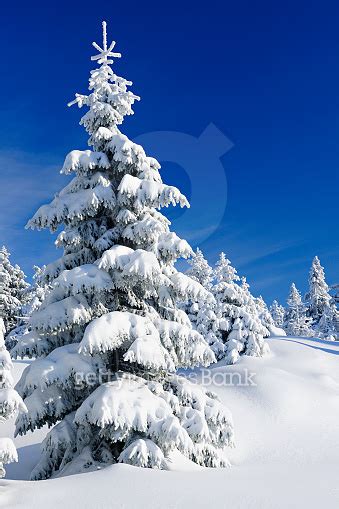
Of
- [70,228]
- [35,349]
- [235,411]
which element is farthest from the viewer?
[235,411]

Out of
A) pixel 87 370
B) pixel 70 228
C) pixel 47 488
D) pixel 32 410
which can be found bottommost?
pixel 47 488

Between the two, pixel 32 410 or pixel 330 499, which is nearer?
pixel 330 499

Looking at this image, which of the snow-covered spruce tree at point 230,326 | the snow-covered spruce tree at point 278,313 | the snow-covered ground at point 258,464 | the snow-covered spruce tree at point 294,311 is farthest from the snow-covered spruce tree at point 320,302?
the snow-covered spruce tree at point 230,326

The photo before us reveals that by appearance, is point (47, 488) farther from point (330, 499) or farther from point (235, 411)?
point (235, 411)

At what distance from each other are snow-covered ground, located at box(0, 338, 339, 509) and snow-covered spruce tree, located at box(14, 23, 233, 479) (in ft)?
4.35

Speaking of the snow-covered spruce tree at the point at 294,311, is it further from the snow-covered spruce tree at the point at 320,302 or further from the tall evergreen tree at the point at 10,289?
the tall evergreen tree at the point at 10,289

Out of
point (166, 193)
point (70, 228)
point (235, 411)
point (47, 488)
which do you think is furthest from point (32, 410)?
point (235, 411)

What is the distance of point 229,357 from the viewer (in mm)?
26828

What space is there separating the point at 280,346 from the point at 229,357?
613cm

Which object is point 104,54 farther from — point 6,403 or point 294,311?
point 294,311

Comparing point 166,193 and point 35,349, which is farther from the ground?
point 166,193

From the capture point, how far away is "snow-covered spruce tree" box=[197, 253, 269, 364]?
1098 inches

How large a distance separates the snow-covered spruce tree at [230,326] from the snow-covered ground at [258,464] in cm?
112

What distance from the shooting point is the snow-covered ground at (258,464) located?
→ 637 centimetres
